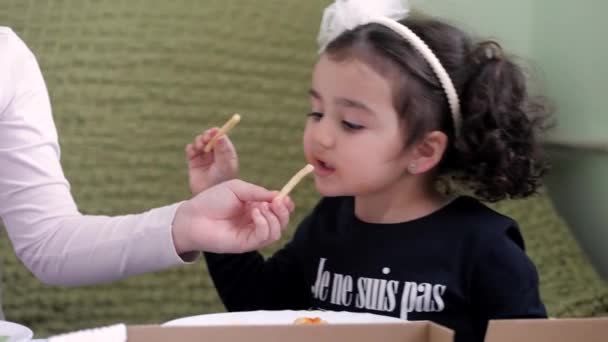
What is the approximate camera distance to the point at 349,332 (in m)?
0.43

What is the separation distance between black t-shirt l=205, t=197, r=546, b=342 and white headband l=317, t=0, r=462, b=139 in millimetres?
109

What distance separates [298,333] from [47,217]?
44 centimetres

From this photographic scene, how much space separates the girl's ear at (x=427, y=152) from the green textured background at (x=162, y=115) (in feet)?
1.20

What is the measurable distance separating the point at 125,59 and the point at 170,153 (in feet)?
0.50

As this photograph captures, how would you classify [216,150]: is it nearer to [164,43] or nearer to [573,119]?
[164,43]

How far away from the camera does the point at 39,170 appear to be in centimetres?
80

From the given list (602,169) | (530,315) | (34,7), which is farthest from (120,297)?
(602,169)

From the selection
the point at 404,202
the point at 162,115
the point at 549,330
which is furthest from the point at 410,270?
the point at 162,115

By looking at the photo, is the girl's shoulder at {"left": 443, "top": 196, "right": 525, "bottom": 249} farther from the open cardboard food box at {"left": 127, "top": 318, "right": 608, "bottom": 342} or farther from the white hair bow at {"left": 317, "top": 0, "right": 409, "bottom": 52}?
the open cardboard food box at {"left": 127, "top": 318, "right": 608, "bottom": 342}

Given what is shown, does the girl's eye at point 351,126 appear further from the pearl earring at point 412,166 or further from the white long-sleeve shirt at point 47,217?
the white long-sleeve shirt at point 47,217

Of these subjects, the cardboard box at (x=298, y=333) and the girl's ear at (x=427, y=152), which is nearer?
the cardboard box at (x=298, y=333)

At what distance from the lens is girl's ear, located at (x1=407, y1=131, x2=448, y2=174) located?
81 centimetres

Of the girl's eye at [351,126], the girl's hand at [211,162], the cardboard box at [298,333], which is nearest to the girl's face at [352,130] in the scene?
the girl's eye at [351,126]

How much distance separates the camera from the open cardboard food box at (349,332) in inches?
16.7
